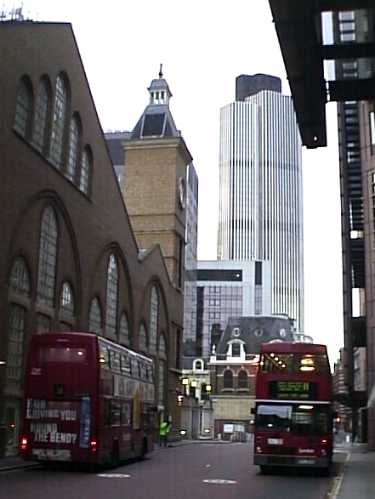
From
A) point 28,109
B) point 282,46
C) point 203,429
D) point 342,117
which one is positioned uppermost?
point 342,117

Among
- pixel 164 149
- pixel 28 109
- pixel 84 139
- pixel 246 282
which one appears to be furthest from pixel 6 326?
pixel 246 282

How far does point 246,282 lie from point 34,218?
117 m

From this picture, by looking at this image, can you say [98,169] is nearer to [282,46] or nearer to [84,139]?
[84,139]

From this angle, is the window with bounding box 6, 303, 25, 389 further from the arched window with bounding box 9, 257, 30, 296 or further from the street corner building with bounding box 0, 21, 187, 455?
the arched window with bounding box 9, 257, 30, 296

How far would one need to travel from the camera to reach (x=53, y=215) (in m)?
35.5

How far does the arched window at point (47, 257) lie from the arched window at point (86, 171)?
525 centimetres

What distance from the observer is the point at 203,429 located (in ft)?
303

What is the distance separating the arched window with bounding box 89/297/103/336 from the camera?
134ft

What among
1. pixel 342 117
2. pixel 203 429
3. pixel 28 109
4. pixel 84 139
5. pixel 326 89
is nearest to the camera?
pixel 326 89

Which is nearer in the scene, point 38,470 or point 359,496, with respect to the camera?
point 359,496

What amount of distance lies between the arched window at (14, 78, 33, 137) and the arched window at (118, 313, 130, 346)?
17755 mm

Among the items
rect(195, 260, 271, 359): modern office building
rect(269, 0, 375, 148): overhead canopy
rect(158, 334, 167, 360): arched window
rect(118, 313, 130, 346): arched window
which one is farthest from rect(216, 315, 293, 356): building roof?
rect(269, 0, 375, 148): overhead canopy

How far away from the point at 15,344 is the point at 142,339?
22228 mm

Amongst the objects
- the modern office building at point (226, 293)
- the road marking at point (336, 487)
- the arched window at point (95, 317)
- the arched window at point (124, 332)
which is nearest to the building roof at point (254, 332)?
the modern office building at point (226, 293)
